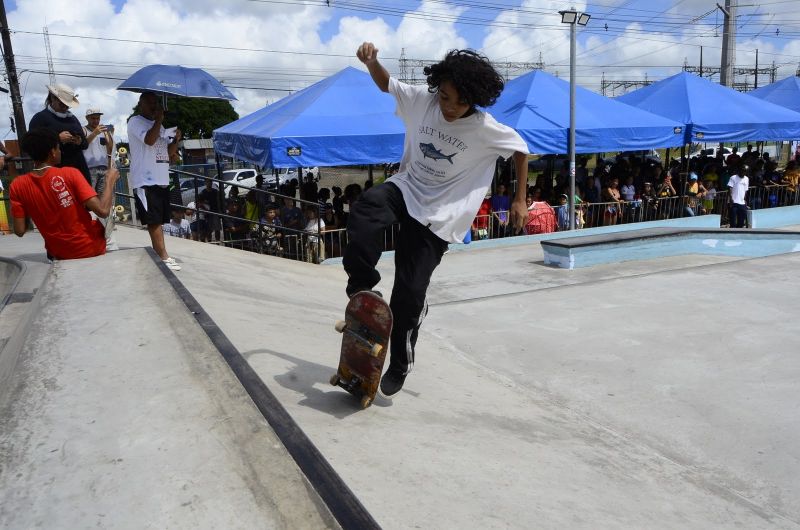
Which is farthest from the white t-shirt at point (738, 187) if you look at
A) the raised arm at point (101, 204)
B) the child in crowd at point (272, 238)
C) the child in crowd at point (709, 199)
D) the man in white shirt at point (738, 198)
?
the raised arm at point (101, 204)

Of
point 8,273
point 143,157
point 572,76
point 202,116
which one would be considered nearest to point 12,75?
point 8,273

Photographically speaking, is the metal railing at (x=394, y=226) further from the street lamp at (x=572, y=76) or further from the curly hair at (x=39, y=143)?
the curly hair at (x=39, y=143)

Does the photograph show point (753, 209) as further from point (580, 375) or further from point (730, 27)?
point (580, 375)

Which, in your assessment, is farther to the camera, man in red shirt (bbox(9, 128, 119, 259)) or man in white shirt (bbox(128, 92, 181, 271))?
man in white shirt (bbox(128, 92, 181, 271))

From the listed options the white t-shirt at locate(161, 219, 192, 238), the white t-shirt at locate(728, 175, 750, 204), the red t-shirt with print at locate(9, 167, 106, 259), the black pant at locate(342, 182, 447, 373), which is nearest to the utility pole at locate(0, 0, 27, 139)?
the white t-shirt at locate(161, 219, 192, 238)

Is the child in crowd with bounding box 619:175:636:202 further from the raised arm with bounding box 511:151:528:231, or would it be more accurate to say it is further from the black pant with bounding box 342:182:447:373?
the black pant with bounding box 342:182:447:373

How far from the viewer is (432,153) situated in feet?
10.2

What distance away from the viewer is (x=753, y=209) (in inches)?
663

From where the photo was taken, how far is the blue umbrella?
6145mm

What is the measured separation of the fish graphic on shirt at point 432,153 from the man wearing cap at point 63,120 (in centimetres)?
363

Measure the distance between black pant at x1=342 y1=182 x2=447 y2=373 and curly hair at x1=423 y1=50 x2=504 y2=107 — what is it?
0.58 m

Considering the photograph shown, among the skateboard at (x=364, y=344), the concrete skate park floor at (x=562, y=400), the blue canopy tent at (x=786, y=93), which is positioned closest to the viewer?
the concrete skate park floor at (x=562, y=400)

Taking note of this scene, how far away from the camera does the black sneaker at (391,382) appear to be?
10.2ft

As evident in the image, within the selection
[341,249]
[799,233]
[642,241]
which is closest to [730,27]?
[799,233]
